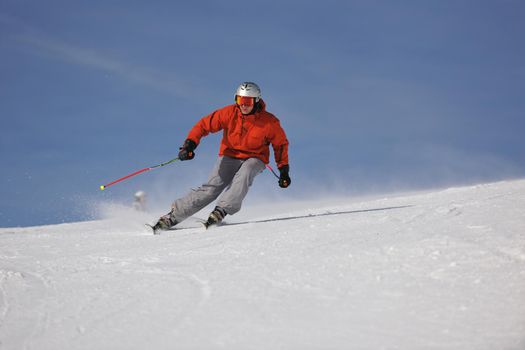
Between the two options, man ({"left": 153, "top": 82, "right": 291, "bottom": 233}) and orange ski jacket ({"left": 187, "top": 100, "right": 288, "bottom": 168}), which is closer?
man ({"left": 153, "top": 82, "right": 291, "bottom": 233})

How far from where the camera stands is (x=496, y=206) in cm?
529

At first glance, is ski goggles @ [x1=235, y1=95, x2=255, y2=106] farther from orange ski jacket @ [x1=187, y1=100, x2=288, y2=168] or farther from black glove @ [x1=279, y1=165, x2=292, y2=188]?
black glove @ [x1=279, y1=165, x2=292, y2=188]

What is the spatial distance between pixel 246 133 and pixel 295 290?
3761mm

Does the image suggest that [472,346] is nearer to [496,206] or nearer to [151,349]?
[151,349]

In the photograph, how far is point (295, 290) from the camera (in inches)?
129

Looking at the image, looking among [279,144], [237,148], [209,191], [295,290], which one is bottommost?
[295,290]

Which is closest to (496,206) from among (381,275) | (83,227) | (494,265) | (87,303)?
(494,265)

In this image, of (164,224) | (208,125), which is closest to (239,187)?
(208,125)

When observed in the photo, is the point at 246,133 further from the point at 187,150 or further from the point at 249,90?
the point at 187,150

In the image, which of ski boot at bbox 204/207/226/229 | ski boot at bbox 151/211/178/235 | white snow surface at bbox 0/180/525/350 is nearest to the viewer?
white snow surface at bbox 0/180/525/350

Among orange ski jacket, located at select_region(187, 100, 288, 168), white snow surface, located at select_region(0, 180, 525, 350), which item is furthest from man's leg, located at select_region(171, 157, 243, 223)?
white snow surface, located at select_region(0, 180, 525, 350)

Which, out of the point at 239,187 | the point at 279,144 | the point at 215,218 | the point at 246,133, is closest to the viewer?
the point at 215,218

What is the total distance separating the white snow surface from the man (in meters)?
1.59

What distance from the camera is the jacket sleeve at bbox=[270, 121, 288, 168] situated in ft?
22.7
